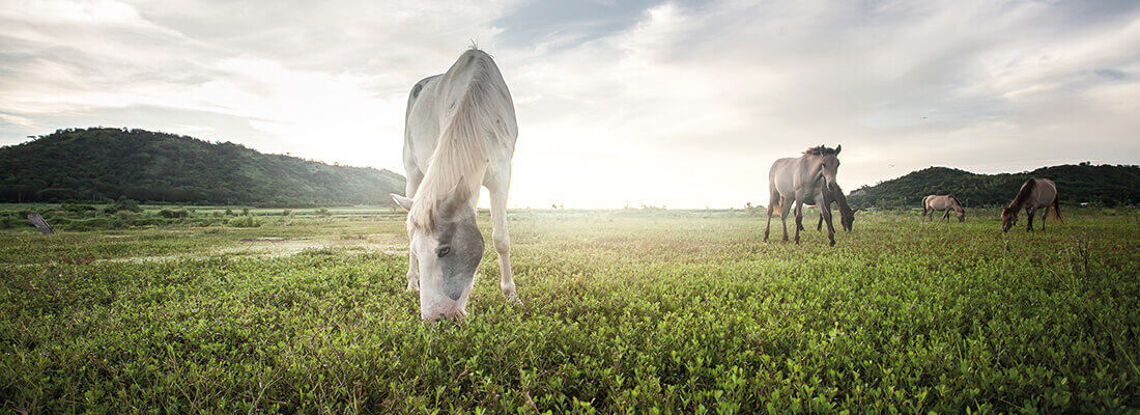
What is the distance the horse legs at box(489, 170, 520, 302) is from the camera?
15.6 feet

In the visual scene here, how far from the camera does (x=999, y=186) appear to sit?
40.1 meters

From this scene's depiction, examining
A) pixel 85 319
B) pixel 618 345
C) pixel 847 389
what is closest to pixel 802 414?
pixel 847 389

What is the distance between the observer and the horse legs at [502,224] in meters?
4.75

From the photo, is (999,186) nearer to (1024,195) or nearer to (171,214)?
(1024,195)

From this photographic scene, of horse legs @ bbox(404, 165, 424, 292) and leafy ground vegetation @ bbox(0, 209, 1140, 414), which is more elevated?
horse legs @ bbox(404, 165, 424, 292)

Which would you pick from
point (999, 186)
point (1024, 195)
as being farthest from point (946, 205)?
point (999, 186)

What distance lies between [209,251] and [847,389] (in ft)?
44.4

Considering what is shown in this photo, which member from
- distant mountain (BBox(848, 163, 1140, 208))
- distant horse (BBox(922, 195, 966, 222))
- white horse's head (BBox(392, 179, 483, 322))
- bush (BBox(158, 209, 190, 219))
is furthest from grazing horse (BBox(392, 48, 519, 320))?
distant mountain (BBox(848, 163, 1140, 208))

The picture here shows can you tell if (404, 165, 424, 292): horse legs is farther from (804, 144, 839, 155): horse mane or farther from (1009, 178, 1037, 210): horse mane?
(1009, 178, 1037, 210): horse mane

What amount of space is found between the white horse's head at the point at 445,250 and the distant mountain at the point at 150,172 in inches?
4135

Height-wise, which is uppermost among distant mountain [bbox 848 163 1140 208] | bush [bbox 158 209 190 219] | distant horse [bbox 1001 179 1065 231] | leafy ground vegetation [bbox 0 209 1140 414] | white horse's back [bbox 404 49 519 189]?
distant mountain [bbox 848 163 1140 208]

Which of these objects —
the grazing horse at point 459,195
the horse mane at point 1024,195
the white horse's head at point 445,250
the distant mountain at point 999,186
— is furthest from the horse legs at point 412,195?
the distant mountain at point 999,186

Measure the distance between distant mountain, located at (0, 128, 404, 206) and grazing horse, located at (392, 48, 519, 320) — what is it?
10438 cm

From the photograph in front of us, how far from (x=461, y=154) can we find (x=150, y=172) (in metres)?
141
